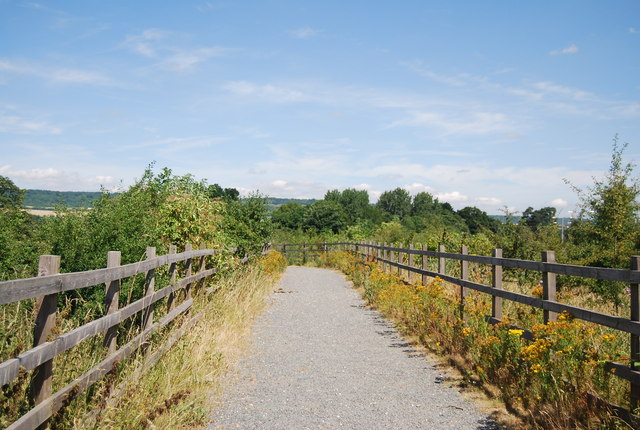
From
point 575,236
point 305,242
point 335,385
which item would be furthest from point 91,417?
point 305,242

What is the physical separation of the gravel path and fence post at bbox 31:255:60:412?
195cm

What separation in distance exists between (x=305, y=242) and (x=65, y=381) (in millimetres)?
32998

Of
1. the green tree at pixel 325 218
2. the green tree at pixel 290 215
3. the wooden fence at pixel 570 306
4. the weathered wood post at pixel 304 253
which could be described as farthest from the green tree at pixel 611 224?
the green tree at pixel 290 215

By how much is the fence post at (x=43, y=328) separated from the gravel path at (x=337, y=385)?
195cm

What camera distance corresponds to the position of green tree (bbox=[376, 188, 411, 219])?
442 feet

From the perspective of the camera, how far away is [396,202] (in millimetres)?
136375

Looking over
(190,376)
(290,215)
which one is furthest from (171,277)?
(290,215)

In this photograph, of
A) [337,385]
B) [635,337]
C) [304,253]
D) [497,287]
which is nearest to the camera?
[635,337]

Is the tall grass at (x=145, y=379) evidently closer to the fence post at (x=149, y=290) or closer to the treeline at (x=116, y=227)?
the fence post at (x=149, y=290)

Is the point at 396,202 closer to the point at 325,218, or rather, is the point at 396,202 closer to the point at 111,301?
the point at 325,218

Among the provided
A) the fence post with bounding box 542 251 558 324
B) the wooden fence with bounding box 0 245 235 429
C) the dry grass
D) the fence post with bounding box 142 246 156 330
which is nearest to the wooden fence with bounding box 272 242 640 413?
the fence post with bounding box 542 251 558 324

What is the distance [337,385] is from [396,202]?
432 feet

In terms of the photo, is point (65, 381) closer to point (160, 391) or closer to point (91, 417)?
point (91, 417)

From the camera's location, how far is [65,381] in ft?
13.4
